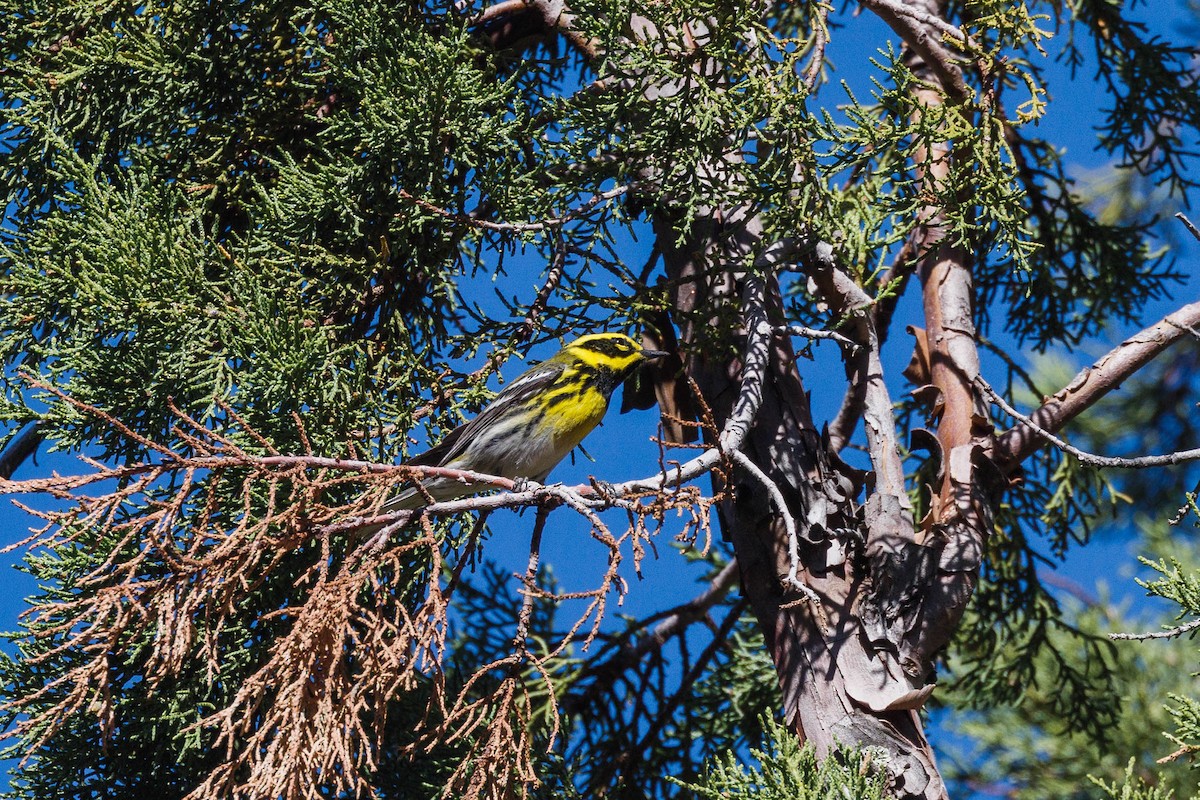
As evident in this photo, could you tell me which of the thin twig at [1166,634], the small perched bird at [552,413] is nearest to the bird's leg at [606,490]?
the thin twig at [1166,634]

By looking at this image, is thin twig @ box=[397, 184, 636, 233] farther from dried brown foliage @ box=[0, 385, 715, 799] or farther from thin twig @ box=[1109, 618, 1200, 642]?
thin twig @ box=[1109, 618, 1200, 642]

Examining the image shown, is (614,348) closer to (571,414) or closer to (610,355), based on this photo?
(610,355)

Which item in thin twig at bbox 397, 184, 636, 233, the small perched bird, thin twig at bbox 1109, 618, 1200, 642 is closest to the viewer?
thin twig at bbox 1109, 618, 1200, 642

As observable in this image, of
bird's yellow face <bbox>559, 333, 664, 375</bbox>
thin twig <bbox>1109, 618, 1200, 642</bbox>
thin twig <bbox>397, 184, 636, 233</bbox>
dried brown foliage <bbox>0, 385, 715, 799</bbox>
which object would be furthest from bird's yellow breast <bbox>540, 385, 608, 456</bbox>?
thin twig <bbox>1109, 618, 1200, 642</bbox>

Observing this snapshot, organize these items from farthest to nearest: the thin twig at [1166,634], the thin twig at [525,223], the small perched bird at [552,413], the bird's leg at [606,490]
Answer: the small perched bird at [552,413]
the thin twig at [525,223]
the bird's leg at [606,490]
the thin twig at [1166,634]

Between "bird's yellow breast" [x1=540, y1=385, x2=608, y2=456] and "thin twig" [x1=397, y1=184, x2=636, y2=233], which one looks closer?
"thin twig" [x1=397, y1=184, x2=636, y2=233]

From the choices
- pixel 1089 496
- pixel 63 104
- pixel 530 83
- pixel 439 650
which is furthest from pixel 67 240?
pixel 1089 496

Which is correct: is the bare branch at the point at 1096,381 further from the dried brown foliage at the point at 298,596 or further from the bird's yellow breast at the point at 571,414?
the bird's yellow breast at the point at 571,414

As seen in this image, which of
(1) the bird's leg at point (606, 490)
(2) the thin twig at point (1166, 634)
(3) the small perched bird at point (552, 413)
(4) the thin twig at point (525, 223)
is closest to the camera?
(2) the thin twig at point (1166, 634)

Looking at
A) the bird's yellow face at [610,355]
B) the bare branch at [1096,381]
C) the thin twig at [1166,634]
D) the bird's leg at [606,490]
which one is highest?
the bird's yellow face at [610,355]

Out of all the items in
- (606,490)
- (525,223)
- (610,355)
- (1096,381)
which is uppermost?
(610,355)

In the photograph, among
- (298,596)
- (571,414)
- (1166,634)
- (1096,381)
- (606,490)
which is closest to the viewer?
(1166,634)

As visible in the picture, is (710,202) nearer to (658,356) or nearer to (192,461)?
(658,356)

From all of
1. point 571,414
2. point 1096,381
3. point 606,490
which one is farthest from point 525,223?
point 1096,381
